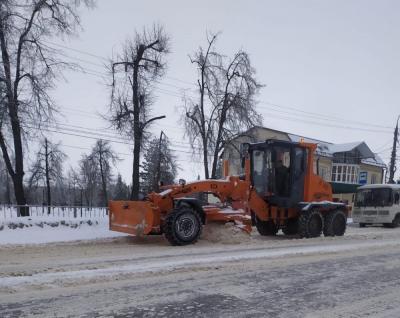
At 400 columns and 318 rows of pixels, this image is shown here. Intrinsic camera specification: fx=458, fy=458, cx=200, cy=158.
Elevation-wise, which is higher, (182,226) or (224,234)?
(182,226)

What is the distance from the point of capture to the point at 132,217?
11.8m

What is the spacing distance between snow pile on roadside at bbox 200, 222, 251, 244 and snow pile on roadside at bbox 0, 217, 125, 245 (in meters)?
3.33

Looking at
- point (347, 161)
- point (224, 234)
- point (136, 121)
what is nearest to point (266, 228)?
point (224, 234)

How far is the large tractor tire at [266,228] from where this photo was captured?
15031 millimetres

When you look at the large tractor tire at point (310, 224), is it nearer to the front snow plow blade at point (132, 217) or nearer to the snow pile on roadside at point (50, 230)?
the front snow plow blade at point (132, 217)

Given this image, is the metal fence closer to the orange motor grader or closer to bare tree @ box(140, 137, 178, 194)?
the orange motor grader

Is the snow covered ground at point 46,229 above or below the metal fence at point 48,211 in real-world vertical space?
below

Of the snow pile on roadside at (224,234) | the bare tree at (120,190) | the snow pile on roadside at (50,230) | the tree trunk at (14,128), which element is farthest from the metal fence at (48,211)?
the bare tree at (120,190)

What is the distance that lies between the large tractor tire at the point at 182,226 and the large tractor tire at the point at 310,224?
3.92 metres

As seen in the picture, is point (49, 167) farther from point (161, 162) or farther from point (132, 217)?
point (132, 217)

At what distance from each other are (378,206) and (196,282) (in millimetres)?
19847

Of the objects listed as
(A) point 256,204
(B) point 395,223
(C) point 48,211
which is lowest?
(B) point 395,223

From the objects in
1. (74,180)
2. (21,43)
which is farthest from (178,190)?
(74,180)

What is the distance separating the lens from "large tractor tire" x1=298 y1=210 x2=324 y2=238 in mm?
14094
